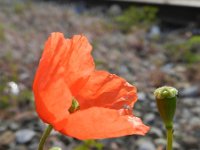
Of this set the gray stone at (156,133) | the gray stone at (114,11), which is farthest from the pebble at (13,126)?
the gray stone at (114,11)

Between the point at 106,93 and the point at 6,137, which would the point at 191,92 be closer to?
the point at 6,137

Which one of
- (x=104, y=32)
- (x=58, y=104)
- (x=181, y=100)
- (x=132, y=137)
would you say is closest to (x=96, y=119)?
(x=58, y=104)

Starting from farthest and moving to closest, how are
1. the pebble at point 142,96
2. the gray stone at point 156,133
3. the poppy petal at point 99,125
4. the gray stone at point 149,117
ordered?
the pebble at point 142,96 < the gray stone at point 149,117 < the gray stone at point 156,133 < the poppy petal at point 99,125

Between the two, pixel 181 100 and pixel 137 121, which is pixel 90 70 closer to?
pixel 137 121

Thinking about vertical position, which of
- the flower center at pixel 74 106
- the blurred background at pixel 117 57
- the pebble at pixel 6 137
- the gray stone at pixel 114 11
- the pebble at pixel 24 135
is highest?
the flower center at pixel 74 106

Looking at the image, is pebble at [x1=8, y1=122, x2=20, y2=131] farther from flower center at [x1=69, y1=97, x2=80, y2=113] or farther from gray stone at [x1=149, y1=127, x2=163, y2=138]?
flower center at [x1=69, y1=97, x2=80, y2=113]

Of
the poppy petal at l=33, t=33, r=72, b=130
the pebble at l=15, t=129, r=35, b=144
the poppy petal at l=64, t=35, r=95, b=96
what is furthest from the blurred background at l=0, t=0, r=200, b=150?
the poppy petal at l=33, t=33, r=72, b=130

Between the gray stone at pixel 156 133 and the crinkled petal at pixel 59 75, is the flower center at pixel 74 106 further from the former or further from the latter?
the gray stone at pixel 156 133
